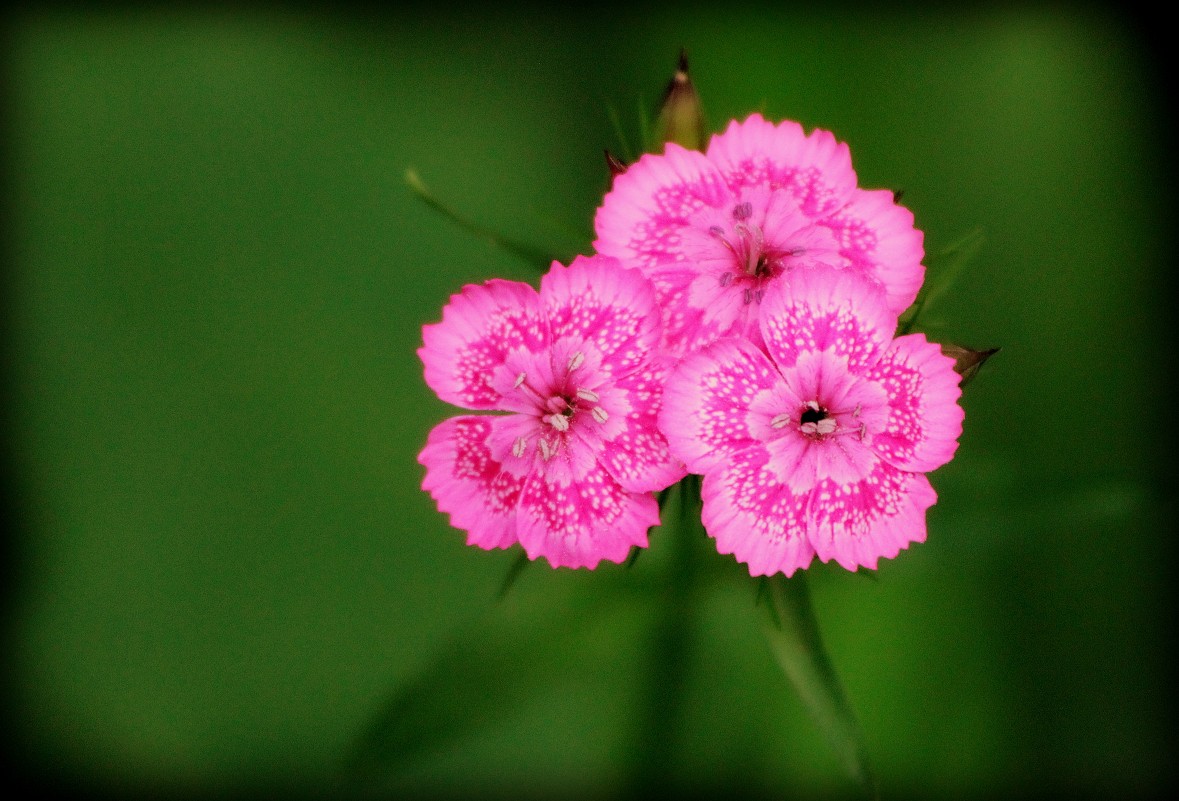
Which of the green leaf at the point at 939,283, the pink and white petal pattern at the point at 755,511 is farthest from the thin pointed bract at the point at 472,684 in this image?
the green leaf at the point at 939,283

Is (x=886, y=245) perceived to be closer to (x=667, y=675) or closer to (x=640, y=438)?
(x=640, y=438)

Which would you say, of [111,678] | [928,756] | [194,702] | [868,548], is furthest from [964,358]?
[111,678]

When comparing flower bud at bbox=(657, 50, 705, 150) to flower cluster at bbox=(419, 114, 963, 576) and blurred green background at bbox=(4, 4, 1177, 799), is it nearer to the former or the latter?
flower cluster at bbox=(419, 114, 963, 576)

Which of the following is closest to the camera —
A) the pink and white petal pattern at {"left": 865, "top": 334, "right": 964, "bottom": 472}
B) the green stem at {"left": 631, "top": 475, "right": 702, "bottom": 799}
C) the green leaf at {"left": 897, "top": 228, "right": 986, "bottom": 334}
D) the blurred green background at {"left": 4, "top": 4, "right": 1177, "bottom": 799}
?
the pink and white petal pattern at {"left": 865, "top": 334, "right": 964, "bottom": 472}

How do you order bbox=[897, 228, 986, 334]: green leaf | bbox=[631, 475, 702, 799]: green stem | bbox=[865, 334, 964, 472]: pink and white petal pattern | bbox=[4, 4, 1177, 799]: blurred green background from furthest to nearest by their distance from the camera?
bbox=[4, 4, 1177, 799]: blurred green background
bbox=[631, 475, 702, 799]: green stem
bbox=[897, 228, 986, 334]: green leaf
bbox=[865, 334, 964, 472]: pink and white petal pattern

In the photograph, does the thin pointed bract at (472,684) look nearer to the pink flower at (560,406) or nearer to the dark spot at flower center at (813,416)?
the pink flower at (560,406)

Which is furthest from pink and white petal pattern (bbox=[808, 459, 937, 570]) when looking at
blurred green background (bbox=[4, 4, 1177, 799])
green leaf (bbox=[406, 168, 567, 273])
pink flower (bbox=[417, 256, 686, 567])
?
blurred green background (bbox=[4, 4, 1177, 799])

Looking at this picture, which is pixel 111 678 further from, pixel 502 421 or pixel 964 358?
pixel 964 358

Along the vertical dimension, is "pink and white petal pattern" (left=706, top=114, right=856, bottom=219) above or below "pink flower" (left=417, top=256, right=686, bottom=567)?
above
